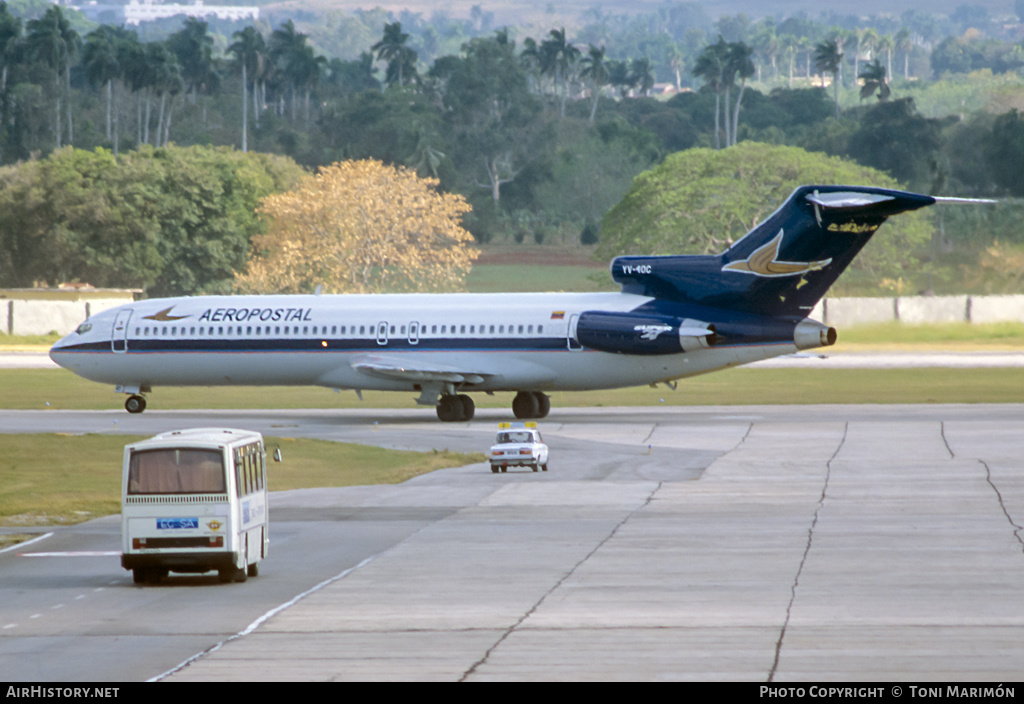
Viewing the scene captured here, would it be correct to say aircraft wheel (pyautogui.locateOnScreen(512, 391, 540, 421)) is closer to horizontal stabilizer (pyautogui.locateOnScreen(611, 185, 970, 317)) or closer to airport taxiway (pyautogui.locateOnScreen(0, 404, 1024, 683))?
horizontal stabilizer (pyautogui.locateOnScreen(611, 185, 970, 317))

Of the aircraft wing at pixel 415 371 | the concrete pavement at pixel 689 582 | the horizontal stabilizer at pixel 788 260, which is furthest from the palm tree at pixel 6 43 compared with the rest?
the concrete pavement at pixel 689 582

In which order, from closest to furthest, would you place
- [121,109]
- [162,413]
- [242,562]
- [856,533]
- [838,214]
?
A: [242,562] → [856,533] → [838,214] → [162,413] → [121,109]

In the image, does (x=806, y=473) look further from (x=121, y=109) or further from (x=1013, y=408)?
(x=121, y=109)

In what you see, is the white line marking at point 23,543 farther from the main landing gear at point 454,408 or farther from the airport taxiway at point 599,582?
the main landing gear at point 454,408

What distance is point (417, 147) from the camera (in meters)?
170

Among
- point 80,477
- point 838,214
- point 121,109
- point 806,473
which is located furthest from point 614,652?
point 121,109

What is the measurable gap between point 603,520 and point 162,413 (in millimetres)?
30394

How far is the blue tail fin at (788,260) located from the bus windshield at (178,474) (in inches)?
1089

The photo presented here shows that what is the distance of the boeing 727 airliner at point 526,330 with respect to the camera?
1813 inches

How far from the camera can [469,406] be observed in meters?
50.5

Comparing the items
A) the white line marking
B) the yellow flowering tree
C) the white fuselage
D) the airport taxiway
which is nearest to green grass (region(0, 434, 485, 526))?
the airport taxiway

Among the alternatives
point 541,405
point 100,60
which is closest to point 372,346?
point 541,405

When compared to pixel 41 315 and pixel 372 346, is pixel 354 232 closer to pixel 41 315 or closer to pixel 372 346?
pixel 41 315

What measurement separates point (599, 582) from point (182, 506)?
6384 millimetres
